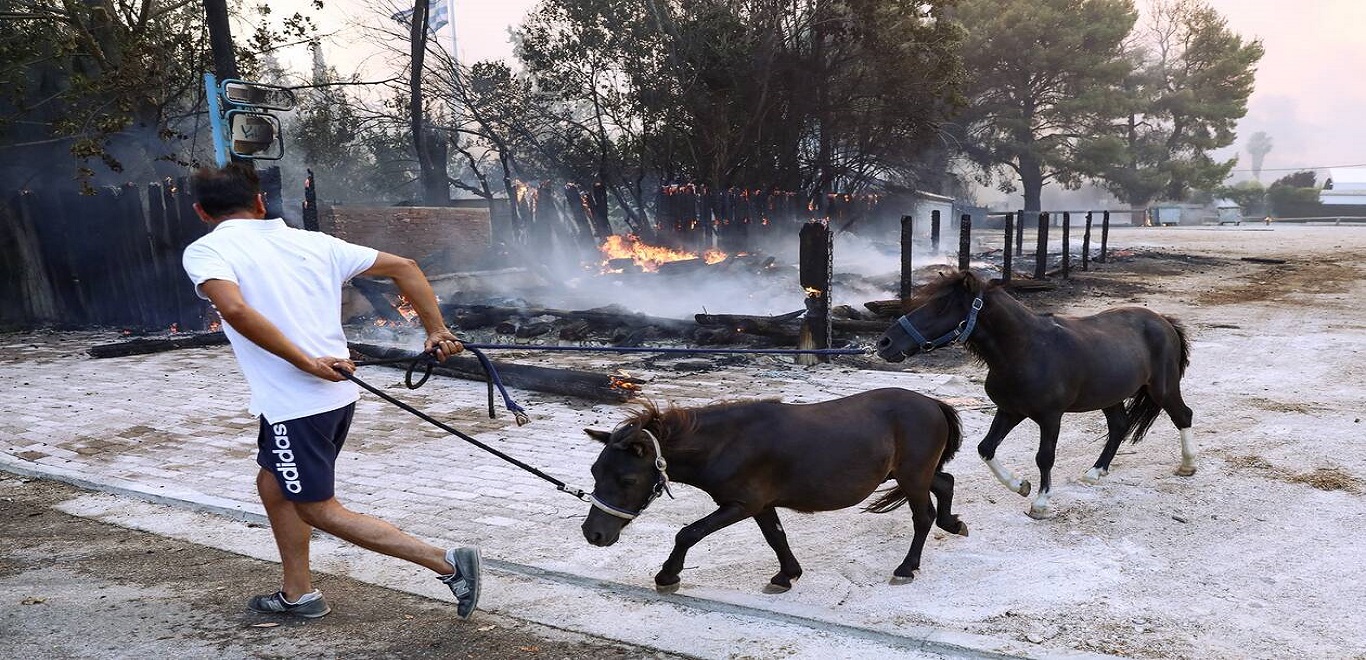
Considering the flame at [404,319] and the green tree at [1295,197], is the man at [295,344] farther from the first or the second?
the green tree at [1295,197]

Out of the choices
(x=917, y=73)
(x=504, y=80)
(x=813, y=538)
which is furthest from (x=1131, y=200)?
(x=813, y=538)

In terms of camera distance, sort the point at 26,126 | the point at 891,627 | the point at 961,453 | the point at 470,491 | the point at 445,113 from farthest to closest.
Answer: the point at 445,113, the point at 26,126, the point at 961,453, the point at 470,491, the point at 891,627

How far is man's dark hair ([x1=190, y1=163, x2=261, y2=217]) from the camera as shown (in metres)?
3.88

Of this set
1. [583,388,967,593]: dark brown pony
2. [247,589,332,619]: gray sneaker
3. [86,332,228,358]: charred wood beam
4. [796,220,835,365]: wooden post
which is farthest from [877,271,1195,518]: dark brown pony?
[86,332,228,358]: charred wood beam

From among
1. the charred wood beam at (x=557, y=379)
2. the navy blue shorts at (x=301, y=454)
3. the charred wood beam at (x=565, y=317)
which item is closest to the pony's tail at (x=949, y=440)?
the navy blue shorts at (x=301, y=454)

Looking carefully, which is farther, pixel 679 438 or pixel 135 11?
pixel 135 11

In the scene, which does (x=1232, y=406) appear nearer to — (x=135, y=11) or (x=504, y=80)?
(x=135, y=11)

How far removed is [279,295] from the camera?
375cm

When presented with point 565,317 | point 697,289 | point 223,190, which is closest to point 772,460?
point 223,190

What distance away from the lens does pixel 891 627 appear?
156 inches

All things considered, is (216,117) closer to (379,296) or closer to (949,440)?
(379,296)

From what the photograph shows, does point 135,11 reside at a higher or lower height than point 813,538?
higher

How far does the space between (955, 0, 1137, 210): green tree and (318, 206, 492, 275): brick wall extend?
108 feet

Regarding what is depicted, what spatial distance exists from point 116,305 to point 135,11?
5.95m
